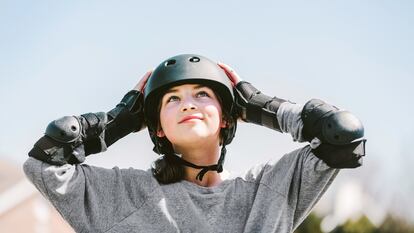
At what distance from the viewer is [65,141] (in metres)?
3.64

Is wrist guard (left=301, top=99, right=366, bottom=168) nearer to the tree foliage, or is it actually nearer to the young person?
the young person

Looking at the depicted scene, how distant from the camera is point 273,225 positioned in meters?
3.56

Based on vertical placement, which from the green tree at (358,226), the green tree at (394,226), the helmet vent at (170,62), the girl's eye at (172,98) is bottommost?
the green tree at (394,226)

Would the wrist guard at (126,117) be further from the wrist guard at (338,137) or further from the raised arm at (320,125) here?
the wrist guard at (338,137)

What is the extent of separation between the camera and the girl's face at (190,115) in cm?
382

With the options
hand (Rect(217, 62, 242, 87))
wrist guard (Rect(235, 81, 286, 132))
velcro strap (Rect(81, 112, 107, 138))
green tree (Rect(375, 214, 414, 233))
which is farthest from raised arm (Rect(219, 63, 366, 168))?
green tree (Rect(375, 214, 414, 233))

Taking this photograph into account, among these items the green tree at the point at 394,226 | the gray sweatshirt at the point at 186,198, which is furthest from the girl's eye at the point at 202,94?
the green tree at the point at 394,226

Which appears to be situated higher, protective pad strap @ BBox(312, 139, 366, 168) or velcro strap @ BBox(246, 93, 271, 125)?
velcro strap @ BBox(246, 93, 271, 125)

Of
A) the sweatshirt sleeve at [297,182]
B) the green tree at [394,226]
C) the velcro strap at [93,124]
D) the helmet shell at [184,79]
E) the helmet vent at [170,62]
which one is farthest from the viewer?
the green tree at [394,226]

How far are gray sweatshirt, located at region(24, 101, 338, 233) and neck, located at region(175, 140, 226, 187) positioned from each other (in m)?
0.14

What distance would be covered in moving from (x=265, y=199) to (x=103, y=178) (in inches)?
33.1

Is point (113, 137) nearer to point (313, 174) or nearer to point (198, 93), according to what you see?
point (198, 93)

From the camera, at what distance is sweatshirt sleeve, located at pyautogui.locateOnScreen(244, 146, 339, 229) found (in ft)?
11.6

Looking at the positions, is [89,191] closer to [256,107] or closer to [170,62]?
[170,62]
